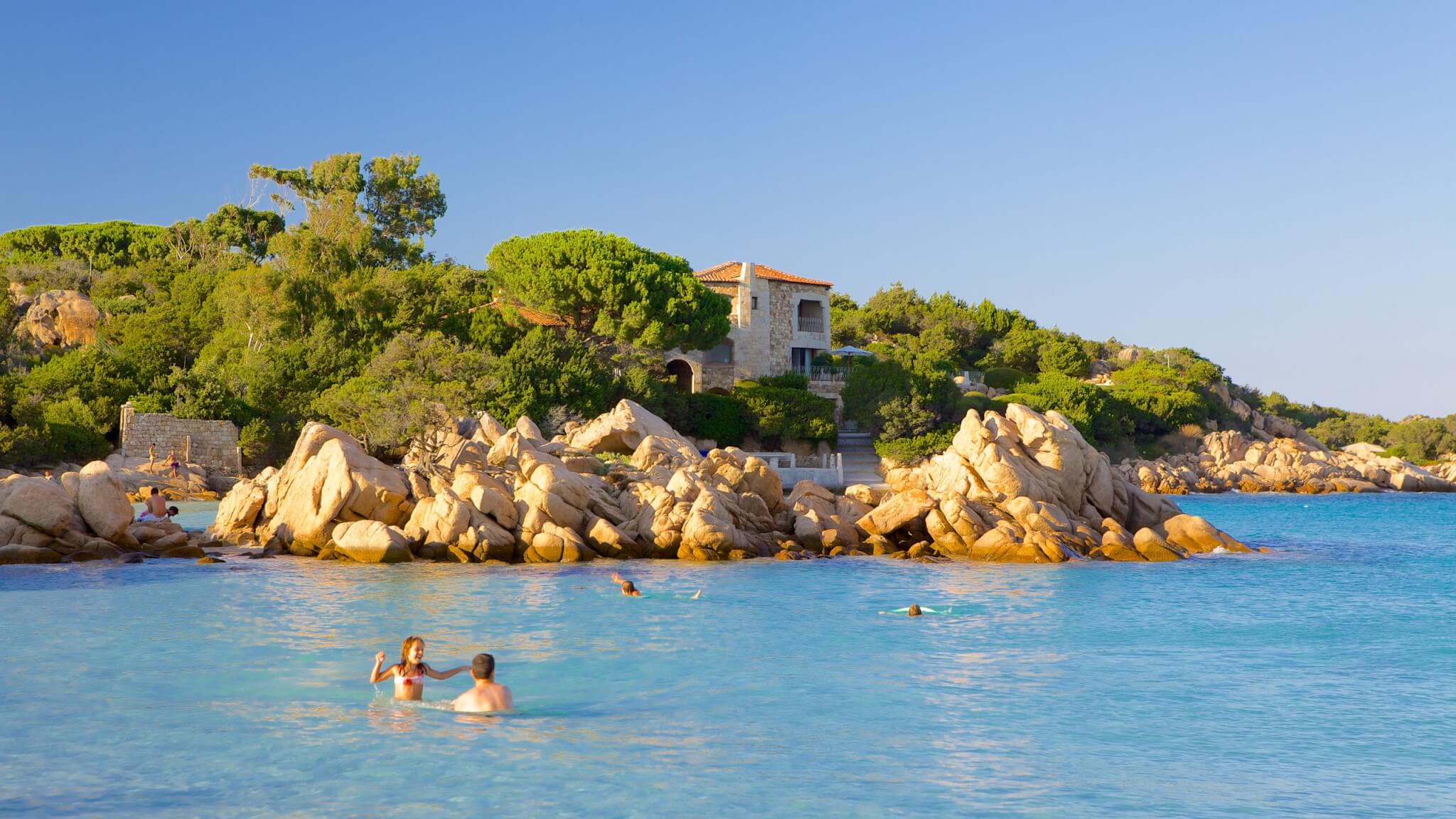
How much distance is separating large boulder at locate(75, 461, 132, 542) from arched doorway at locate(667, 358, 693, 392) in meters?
37.5

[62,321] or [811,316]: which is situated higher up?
[811,316]

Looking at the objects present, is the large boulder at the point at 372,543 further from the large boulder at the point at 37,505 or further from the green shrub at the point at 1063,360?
the green shrub at the point at 1063,360

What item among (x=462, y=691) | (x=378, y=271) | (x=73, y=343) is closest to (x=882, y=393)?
(x=378, y=271)

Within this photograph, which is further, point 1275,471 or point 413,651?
point 1275,471

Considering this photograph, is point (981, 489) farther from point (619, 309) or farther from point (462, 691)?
point (619, 309)

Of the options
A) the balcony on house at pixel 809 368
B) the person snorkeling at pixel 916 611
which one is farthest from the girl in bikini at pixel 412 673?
the balcony on house at pixel 809 368

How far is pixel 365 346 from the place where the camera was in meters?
51.8

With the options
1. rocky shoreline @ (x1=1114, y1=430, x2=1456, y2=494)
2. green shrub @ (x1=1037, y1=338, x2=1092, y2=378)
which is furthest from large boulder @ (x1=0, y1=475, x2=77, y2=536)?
green shrub @ (x1=1037, y1=338, x2=1092, y2=378)

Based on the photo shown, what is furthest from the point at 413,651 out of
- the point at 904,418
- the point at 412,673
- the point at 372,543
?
the point at 904,418

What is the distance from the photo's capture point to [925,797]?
10.6 metres

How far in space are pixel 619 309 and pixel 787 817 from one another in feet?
153

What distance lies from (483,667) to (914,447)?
43.8 metres

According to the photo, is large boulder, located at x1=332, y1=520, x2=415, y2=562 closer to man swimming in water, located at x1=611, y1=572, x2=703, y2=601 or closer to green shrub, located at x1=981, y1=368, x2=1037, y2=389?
man swimming in water, located at x1=611, y1=572, x2=703, y2=601

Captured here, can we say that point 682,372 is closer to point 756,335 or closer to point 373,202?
point 756,335
